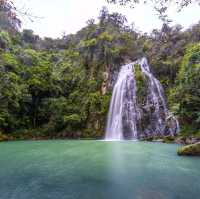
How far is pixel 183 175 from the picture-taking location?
6.22m

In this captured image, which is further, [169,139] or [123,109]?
[123,109]

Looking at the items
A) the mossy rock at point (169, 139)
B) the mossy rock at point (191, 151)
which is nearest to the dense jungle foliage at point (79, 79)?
the mossy rock at point (169, 139)

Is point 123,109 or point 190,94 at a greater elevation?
point 190,94

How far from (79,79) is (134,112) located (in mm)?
8760

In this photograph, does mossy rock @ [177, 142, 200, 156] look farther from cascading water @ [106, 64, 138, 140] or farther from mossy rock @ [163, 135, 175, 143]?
cascading water @ [106, 64, 138, 140]

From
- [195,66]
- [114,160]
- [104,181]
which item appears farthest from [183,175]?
[195,66]

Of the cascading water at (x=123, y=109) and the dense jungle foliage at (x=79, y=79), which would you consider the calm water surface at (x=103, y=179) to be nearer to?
the cascading water at (x=123, y=109)

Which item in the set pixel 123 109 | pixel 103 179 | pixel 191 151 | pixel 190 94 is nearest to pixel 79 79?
pixel 123 109

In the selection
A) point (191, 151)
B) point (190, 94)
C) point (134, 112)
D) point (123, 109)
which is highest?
point (190, 94)

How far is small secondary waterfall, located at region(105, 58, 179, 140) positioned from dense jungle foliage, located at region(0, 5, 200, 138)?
0.75m

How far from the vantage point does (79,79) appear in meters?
26.0

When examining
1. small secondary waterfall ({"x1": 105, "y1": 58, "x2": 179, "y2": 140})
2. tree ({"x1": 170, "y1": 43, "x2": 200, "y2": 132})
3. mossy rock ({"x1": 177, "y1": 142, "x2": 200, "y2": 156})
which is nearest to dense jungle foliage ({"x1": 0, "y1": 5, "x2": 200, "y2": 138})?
small secondary waterfall ({"x1": 105, "y1": 58, "x2": 179, "y2": 140})

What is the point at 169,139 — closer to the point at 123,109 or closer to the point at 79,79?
the point at 123,109

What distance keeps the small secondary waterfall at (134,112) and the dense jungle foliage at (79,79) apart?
0.75 meters
